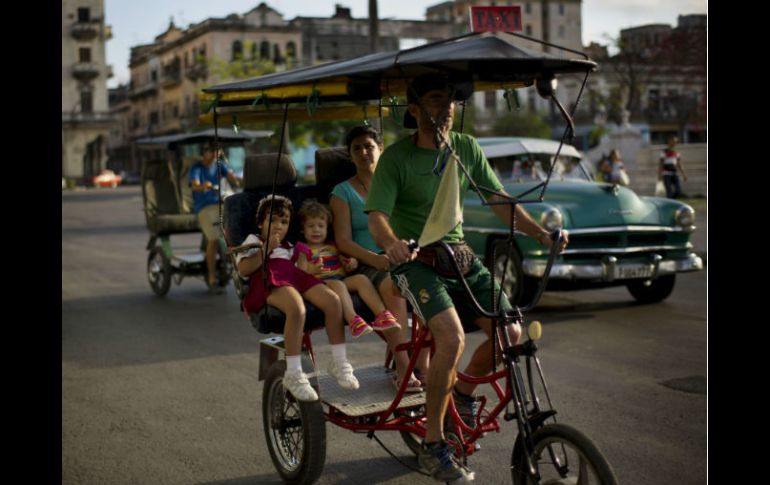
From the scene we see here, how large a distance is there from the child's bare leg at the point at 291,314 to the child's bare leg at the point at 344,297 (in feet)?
0.73

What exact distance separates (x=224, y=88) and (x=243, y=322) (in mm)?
5898

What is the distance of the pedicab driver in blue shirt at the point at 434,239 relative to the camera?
487 cm

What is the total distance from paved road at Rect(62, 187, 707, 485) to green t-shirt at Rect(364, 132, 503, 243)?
142 centimetres

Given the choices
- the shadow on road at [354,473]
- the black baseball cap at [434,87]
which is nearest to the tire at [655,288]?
the shadow on road at [354,473]

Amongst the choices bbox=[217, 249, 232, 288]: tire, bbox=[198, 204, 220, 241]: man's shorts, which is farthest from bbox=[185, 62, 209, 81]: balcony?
bbox=[217, 249, 232, 288]: tire

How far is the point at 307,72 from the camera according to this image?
542cm

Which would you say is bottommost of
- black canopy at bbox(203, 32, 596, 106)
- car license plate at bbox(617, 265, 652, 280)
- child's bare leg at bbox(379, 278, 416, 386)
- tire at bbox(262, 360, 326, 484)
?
tire at bbox(262, 360, 326, 484)

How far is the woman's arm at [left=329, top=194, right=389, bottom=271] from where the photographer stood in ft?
20.0

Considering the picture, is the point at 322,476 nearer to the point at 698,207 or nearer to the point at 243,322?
the point at 243,322

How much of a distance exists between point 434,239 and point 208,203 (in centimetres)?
965

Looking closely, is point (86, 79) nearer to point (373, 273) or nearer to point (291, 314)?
point (373, 273)

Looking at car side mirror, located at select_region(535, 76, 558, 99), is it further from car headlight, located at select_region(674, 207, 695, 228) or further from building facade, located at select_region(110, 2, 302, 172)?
building facade, located at select_region(110, 2, 302, 172)
